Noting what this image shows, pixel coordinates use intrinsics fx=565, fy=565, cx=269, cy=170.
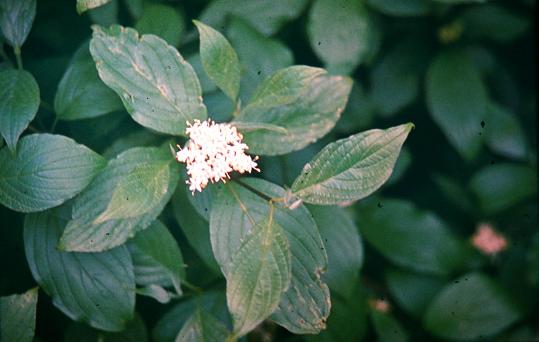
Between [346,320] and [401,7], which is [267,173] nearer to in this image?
[346,320]

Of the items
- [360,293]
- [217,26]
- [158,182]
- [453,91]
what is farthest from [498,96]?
[158,182]

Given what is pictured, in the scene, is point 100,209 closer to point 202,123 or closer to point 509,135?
point 202,123

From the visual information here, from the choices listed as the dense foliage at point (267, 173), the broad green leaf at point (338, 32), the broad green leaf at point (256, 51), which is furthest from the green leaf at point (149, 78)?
the broad green leaf at point (338, 32)

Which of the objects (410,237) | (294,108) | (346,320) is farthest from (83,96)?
(410,237)

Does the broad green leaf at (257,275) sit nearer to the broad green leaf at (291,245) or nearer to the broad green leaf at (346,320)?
the broad green leaf at (291,245)

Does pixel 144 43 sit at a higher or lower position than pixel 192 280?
higher

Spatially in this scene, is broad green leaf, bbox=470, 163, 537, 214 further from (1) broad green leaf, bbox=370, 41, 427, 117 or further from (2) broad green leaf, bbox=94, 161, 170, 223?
(2) broad green leaf, bbox=94, 161, 170, 223

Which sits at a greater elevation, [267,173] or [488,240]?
[267,173]
